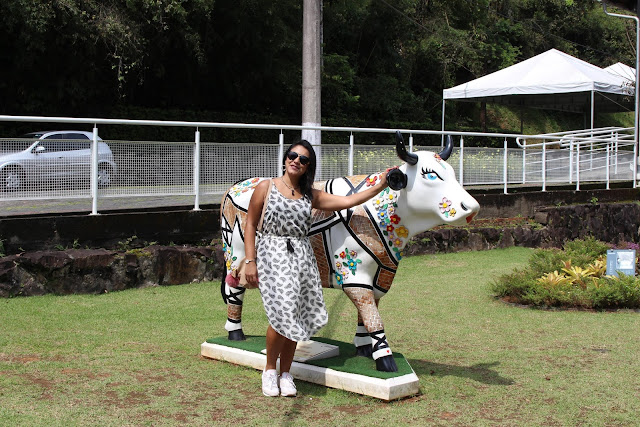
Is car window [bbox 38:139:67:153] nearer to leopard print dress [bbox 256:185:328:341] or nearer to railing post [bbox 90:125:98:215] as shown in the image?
railing post [bbox 90:125:98:215]

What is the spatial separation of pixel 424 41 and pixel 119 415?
30.4 meters

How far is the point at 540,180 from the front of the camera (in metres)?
15.6

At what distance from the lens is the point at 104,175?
30.3 ft

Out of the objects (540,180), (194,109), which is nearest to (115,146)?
(540,180)

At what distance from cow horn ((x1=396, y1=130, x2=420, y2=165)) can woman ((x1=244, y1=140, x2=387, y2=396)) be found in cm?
25

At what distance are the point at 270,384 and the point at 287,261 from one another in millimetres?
905

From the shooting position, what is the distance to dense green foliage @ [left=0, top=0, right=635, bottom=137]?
17.7m

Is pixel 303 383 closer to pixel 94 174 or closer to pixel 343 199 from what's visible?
pixel 343 199

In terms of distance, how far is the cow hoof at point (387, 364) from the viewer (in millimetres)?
5152

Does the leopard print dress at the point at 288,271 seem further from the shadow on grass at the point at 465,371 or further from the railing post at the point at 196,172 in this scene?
the railing post at the point at 196,172

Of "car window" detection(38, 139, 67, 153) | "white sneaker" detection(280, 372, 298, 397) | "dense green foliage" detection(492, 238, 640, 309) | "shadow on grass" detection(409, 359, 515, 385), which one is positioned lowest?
"shadow on grass" detection(409, 359, 515, 385)

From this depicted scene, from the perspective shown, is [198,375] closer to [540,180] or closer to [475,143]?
[540,180]

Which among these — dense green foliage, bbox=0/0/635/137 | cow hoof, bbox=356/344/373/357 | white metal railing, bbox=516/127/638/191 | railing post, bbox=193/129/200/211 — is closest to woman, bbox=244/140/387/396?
cow hoof, bbox=356/344/373/357

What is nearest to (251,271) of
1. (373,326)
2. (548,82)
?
(373,326)
